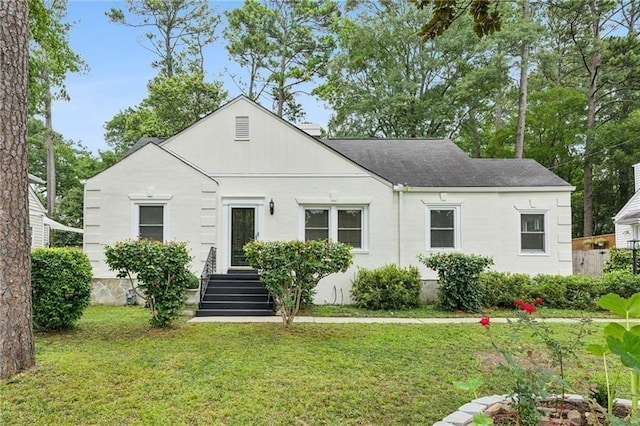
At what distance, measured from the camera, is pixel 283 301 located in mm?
6977

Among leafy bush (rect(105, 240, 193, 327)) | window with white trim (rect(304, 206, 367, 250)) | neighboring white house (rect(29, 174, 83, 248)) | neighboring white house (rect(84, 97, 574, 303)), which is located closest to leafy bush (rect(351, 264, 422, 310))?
neighboring white house (rect(84, 97, 574, 303))

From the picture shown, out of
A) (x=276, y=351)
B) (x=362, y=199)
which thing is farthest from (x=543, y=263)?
(x=276, y=351)

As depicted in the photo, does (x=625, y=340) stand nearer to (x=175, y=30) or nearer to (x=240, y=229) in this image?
(x=240, y=229)

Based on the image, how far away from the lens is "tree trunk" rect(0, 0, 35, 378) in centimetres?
450

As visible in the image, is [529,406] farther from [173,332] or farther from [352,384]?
[173,332]

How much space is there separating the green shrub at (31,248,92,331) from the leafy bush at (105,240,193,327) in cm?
59

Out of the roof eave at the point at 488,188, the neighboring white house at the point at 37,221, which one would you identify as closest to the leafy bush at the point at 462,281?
the roof eave at the point at 488,188

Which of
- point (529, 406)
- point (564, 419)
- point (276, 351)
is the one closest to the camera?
point (529, 406)

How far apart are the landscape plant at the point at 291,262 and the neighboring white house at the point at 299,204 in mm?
3648

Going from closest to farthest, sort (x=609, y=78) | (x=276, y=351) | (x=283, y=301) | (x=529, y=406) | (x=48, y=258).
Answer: (x=529, y=406)
(x=276, y=351)
(x=48, y=258)
(x=283, y=301)
(x=609, y=78)

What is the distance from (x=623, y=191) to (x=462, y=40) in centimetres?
1295

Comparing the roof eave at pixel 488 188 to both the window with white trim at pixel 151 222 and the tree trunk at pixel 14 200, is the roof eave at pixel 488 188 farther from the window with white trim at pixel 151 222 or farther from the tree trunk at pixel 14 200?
the tree trunk at pixel 14 200

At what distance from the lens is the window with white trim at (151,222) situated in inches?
411

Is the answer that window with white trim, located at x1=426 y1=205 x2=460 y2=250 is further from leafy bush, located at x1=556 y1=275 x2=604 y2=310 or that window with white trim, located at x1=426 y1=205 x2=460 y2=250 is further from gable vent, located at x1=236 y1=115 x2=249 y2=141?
gable vent, located at x1=236 y1=115 x2=249 y2=141
